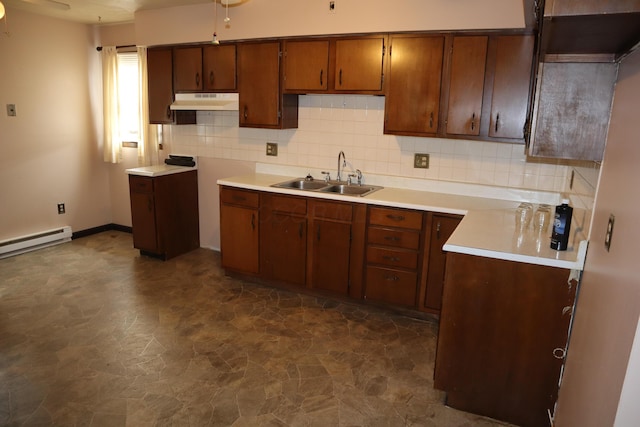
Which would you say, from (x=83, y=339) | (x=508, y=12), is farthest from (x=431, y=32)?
(x=83, y=339)

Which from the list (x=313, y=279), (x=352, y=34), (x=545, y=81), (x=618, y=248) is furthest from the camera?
(x=313, y=279)

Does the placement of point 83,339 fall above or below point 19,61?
below

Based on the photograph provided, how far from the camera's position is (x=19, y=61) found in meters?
4.68

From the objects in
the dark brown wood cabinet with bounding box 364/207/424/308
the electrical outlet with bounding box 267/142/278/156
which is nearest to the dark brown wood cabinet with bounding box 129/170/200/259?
the electrical outlet with bounding box 267/142/278/156

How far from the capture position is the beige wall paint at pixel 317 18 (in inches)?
125

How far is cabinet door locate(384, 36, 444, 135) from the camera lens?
341cm

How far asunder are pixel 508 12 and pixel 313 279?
2496 millimetres

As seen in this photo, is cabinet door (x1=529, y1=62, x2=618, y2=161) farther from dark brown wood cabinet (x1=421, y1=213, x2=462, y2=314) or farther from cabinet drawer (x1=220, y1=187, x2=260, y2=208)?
cabinet drawer (x1=220, y1=187, x2=260, y2=208)

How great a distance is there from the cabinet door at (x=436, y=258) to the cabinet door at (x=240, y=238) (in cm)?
154

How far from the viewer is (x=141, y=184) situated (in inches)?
182

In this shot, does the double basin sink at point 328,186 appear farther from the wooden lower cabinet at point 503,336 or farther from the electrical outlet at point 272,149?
the wooden lower cabinet at point 503,336

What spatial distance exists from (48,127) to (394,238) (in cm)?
409

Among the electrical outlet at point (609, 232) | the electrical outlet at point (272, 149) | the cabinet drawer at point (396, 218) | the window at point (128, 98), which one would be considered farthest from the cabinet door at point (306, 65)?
the electrical outlet at point (609, 232)

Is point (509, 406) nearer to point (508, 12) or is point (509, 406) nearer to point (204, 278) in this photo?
point (508, 12)
